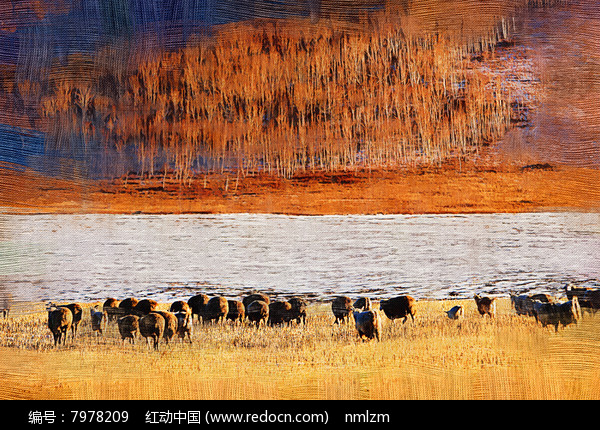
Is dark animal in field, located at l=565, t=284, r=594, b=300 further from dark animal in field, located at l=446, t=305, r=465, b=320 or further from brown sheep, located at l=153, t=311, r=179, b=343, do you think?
brown sheep, located at l=153, t=311, r=179, b=343

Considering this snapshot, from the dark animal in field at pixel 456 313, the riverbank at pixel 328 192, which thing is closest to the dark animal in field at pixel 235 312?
the riverbank at pixel 328 192

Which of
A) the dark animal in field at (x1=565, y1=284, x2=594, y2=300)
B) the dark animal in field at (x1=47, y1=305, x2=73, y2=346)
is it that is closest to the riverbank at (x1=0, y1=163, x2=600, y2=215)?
the dark animal in field at (x1=565, y1=284, x2=594, y2=300)

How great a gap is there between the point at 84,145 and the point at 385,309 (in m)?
1.63

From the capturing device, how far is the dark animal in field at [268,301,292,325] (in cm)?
244

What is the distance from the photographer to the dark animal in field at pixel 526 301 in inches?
97.3

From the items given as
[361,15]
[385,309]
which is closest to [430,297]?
[385,309]

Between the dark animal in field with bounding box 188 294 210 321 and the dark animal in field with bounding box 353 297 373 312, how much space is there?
0.69 meters

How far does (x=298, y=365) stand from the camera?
243 centimetres

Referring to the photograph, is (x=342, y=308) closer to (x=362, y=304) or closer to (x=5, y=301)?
(x=362, y=304)

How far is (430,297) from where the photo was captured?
248cm

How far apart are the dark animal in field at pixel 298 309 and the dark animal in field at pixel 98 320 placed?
2.84 feet

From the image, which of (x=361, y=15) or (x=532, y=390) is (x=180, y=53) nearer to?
(x=361, y=15)
